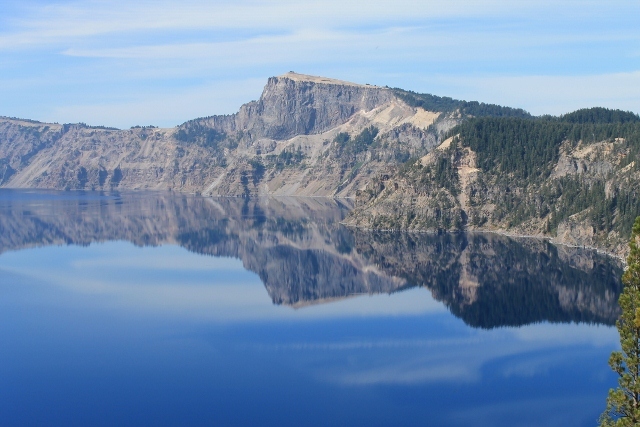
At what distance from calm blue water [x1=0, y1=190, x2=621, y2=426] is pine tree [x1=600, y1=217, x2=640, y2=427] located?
25.3 metres

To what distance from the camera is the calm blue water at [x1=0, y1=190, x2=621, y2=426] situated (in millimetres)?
71688

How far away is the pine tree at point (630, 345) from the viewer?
1633 inches

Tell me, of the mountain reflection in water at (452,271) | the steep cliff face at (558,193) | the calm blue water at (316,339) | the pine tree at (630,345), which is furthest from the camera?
the steep cliff face at (558,193)

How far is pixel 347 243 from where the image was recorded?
7205 inches

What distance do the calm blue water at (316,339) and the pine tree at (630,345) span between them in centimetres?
2525

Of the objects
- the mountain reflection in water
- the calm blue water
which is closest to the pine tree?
the calm blue water

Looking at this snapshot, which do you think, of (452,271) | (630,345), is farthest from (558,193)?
(630,345)

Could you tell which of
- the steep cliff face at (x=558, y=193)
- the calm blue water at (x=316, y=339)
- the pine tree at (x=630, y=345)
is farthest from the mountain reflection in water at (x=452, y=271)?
the pine tree at (x=630, y=345)

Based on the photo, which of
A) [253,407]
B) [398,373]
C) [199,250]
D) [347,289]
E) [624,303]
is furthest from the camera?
[199,250]

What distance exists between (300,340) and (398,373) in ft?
58.9

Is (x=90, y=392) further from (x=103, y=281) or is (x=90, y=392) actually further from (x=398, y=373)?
(x=103, y=281)

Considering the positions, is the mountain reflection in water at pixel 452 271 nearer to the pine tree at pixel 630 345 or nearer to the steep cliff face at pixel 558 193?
the steep cliff face at pixel 558 193

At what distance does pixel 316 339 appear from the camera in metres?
96.7

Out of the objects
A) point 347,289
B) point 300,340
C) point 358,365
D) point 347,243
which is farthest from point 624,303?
point 347,243
